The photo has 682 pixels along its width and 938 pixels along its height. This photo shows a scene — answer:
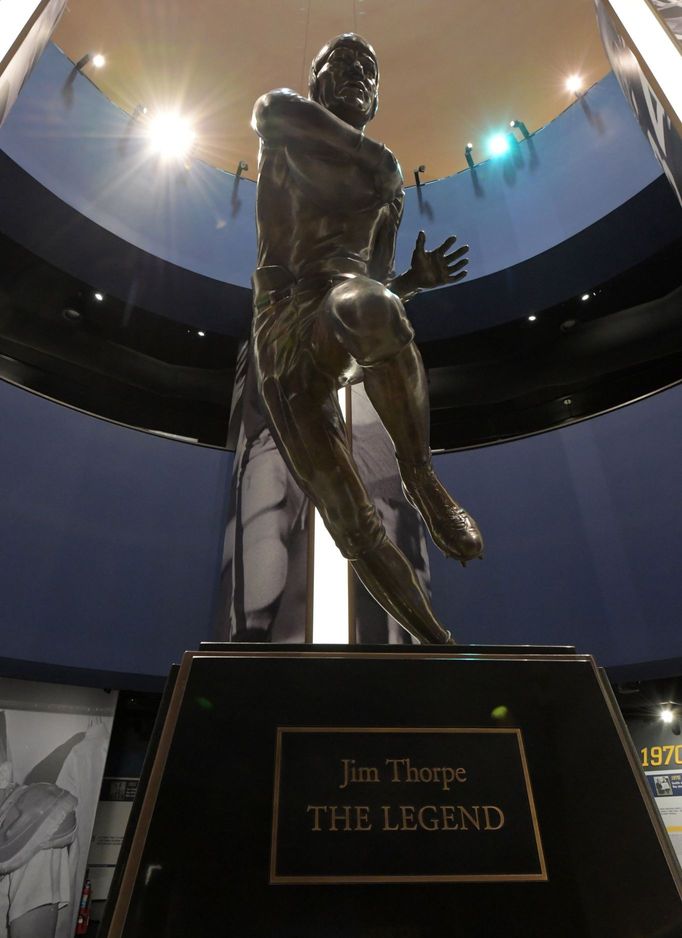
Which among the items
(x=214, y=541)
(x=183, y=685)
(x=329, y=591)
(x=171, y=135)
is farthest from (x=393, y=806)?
(x=171, y=135)

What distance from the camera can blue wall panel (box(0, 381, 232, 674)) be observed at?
5359 mm

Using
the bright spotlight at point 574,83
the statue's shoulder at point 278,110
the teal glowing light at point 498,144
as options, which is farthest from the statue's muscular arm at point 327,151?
the bright spotlight at point 574,83

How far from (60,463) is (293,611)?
2920mm

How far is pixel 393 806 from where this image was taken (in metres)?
1.20

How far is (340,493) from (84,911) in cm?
570

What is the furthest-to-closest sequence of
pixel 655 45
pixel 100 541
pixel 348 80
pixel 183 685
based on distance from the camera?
1. pixel 100 541
2. pixel 655 45
3. pixel 348 80
4. pixel 183 685

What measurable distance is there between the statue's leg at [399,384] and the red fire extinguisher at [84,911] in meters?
5.60

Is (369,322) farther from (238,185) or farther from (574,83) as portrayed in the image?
(574,83)

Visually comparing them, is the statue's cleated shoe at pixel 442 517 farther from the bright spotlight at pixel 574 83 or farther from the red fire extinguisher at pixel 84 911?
the bright spotlight at pixel 574 83

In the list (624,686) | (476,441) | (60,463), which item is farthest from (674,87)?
(476,441)

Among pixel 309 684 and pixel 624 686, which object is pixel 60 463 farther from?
pixel 624 686

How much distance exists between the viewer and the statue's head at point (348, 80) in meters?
2.47

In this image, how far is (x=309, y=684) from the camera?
139cm

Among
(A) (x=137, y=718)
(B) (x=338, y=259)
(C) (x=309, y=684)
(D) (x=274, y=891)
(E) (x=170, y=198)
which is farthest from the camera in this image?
(E) (x=170, y=198)
